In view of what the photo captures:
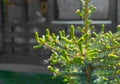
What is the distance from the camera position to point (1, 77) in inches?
357

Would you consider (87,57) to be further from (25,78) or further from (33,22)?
(33,22)

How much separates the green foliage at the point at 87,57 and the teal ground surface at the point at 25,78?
6.02m

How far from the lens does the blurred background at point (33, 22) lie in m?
10.2

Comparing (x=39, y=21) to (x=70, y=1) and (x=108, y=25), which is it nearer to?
(x=70, y=1)

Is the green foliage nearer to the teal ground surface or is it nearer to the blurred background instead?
the teal ground surface

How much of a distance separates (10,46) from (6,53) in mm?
263

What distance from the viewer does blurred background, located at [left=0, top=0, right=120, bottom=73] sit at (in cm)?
1016

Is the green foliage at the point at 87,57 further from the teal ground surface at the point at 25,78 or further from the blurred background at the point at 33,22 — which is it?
the blurred background at the point at 33,22

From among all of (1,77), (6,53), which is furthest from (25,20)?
(1,77)

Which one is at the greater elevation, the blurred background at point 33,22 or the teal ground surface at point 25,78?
the blurred background at point 33,22

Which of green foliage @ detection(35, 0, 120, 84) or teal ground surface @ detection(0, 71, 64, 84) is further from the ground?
green foliage @ detection(35, 0, 120, 84)

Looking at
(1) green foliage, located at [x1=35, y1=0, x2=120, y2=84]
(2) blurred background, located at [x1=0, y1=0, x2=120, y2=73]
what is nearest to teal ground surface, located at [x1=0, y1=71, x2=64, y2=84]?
(2) blurred background, located at [x1=0, y1=0, x2=120, y2=73]

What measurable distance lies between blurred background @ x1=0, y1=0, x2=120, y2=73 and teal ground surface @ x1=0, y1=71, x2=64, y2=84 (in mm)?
543

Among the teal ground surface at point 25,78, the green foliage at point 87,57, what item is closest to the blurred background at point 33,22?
the teal ground surface at point 25,78
